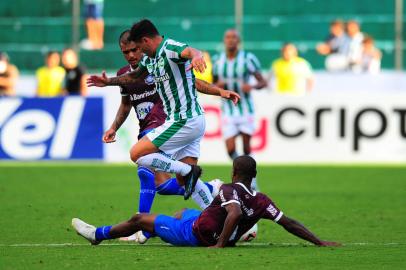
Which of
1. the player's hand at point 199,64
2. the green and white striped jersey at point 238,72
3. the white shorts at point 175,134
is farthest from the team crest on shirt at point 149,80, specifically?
the green and white striped jersey at point 238,72

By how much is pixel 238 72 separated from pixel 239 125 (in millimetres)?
854

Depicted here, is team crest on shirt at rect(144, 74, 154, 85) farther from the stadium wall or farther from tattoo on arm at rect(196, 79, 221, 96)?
the stadium wall

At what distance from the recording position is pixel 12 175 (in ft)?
66.7

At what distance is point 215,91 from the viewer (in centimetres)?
1099

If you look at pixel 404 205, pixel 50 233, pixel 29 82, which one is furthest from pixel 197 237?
pixel 29 82

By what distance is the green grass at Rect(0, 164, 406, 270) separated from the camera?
31.1 ft

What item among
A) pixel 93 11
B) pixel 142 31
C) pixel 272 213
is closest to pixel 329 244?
pixel 272 213

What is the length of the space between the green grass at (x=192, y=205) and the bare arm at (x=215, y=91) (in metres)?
1.39

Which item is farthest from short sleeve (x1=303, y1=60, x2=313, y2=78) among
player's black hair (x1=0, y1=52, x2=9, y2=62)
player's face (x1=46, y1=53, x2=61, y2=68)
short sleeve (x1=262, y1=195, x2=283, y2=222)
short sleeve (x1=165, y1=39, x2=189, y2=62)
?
short sleeve (x1=262, y1=195, x2=283, y2=222)

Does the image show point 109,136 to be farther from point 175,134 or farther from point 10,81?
point 10,81

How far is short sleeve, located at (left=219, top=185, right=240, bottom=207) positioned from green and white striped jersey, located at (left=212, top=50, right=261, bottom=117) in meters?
7.78

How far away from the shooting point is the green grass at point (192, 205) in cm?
948

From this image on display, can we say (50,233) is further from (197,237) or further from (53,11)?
(53,11)

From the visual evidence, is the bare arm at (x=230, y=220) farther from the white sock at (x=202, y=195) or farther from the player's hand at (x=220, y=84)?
the player's hand at (x=220, y=84)
